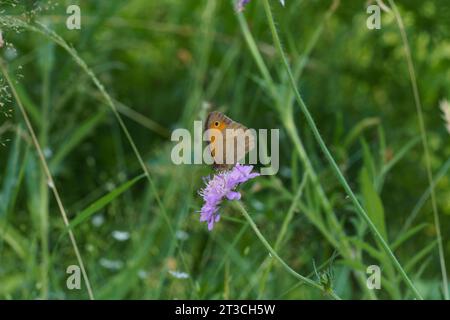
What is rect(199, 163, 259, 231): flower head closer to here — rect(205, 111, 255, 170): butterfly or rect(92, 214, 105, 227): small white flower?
rect(205, 111, 255, 170): butterfly

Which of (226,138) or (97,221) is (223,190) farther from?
(97,221)

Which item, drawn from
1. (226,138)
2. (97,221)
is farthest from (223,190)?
(97,221)

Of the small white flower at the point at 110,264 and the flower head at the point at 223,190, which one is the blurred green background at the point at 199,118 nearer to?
the small white flower at the point at 110,264

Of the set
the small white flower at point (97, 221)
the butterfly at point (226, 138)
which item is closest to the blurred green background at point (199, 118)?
the small white flower at point (97, 221)

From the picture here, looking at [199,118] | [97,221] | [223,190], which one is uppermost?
[199,118]

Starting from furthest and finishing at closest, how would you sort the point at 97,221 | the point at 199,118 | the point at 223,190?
the point at 97,221, the point at 199,118, the point at 223,190
